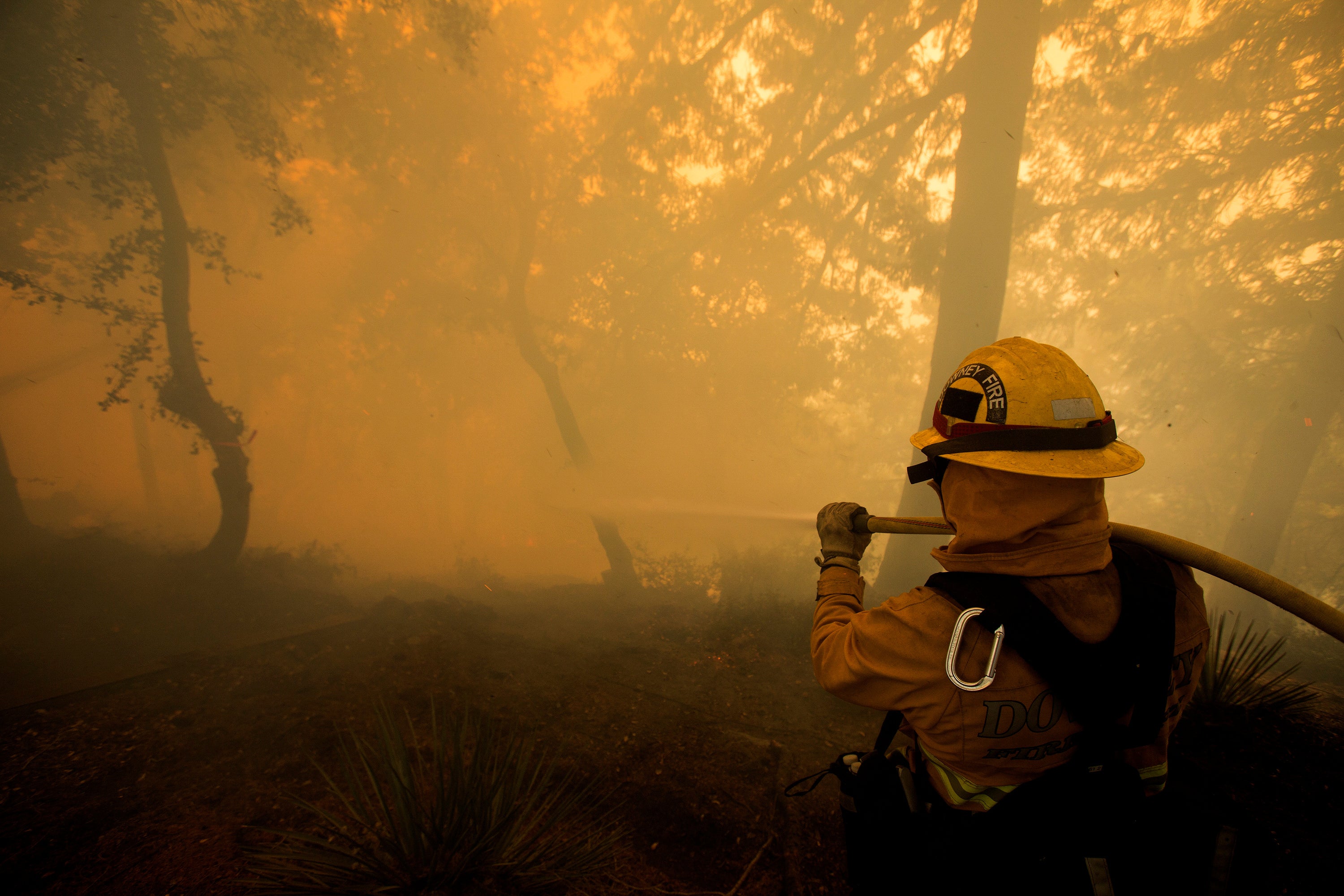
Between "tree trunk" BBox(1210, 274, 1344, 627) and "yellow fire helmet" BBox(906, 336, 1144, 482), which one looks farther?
"tree trunk" BBox(1210, 274, 1344, 627)

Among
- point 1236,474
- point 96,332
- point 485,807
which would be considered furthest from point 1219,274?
point 96,332

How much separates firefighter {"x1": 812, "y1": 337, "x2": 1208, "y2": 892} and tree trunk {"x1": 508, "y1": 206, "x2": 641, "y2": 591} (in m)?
8.05

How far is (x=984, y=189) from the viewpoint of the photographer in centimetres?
547

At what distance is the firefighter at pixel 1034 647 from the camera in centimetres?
112

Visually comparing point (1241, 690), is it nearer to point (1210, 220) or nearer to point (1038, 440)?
point (1038, 440)

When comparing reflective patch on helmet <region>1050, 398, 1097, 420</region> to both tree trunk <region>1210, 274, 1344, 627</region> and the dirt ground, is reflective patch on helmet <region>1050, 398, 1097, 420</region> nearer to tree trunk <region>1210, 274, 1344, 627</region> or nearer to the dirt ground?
the dirt ground

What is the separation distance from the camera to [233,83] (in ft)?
20.7

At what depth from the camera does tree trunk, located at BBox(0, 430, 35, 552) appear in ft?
23.0

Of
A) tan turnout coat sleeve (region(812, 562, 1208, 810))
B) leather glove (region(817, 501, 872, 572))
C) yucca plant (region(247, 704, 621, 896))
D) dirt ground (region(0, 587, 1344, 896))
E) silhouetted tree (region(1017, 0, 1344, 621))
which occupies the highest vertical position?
silhouetted tree (region(1017, 0, 1344, 621))

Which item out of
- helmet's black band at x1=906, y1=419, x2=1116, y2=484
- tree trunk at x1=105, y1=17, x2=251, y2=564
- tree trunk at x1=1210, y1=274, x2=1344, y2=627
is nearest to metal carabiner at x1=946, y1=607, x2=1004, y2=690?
helmet's black band at x1=906, y1=419, x2=1116, y2=484

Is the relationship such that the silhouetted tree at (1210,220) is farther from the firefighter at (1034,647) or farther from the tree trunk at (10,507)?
the tree trunk at (10,507)

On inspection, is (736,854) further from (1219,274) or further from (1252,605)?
(1252,605)

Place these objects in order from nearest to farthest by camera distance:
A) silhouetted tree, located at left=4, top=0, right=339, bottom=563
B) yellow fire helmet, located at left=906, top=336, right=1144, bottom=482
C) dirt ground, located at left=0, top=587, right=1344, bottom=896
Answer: yellow fire helmet, located at left=906, top=336, right=1144, bottom=482 → dirt ground, located at left=0, top=587, right=1344, bottom=896 → silhouetted tree, located at left=4, top=0, right=339, bottom=563

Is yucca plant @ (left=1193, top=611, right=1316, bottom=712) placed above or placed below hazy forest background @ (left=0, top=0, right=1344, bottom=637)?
below
